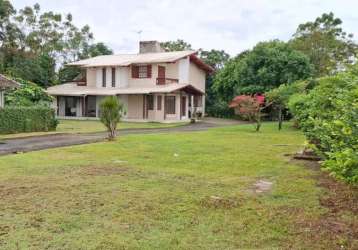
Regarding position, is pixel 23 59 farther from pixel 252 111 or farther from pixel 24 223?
pixel 24 223

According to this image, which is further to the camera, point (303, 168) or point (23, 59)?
point (23, 59)

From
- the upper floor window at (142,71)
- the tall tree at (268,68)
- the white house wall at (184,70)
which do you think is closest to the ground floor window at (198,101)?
the white house wall at (184,70)

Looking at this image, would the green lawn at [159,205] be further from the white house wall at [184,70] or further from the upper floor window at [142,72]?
the white house wall at [184,70]

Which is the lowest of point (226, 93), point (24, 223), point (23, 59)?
point (24, 223)

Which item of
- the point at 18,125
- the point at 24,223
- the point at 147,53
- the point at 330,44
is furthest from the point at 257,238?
the point at 330,44

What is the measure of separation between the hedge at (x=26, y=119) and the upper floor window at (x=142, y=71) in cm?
1569

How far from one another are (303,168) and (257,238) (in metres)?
5.93

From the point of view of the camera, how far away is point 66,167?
10.8 metres

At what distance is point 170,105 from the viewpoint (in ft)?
125

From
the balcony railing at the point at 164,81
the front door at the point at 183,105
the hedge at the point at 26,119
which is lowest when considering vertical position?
the hedge at the point at 26,119

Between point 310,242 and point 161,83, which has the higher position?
point 161,83

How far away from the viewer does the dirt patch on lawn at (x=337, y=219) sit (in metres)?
5.39

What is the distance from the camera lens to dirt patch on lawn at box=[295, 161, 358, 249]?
17.7 ft

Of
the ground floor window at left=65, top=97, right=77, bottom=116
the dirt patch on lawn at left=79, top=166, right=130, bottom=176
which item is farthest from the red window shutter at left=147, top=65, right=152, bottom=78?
the dirt patch on lawn at left=79, top=166, right=130, bottom=176
